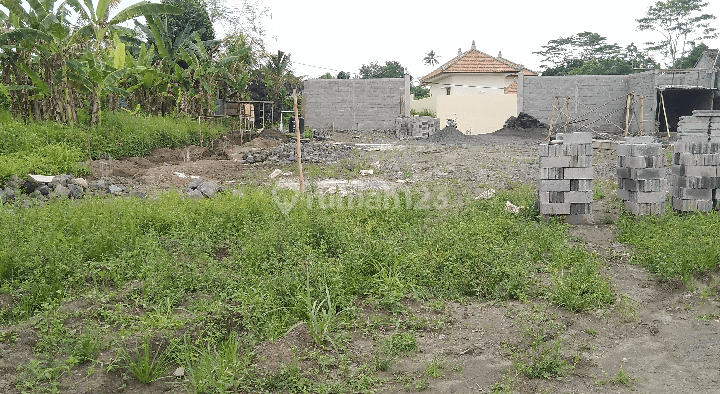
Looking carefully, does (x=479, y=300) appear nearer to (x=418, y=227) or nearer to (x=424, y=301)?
(x=424, y=301)

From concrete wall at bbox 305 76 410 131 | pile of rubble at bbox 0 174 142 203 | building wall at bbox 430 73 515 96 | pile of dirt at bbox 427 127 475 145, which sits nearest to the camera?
pile of rubble at bbox 0 174 142 203

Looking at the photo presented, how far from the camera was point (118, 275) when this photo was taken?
17.7 feet

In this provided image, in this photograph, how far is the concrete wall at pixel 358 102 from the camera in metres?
24.5

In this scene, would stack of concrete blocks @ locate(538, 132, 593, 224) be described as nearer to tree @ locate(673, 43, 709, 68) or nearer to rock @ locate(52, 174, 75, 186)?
rock @ locate(52, 174, 75, 186)

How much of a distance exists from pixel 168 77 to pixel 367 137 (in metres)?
7.84

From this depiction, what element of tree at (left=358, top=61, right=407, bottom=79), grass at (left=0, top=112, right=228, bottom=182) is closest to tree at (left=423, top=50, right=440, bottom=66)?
tree at (left=358, top=61, right=407, bottom=79)

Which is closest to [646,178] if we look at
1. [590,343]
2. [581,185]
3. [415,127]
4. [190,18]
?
[581,185]

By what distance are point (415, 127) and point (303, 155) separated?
8.32m

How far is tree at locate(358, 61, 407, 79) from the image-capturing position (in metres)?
51.5

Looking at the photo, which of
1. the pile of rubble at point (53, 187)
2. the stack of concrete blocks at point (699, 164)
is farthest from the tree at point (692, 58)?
the pile of rubble at point (53, 187)

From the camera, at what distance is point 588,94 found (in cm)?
2344

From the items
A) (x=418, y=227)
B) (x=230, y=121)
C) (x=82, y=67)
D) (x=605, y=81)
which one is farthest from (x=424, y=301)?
(x=605, y=81)

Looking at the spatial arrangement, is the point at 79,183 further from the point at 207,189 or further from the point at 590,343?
the point at 590,343

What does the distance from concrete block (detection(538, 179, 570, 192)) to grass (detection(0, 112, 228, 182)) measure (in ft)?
27.4
